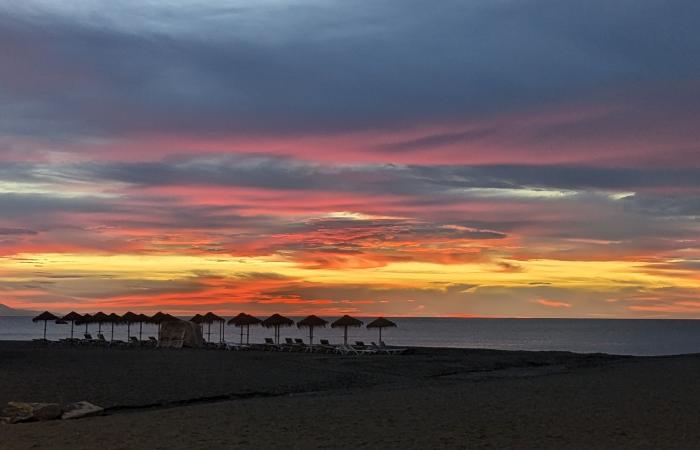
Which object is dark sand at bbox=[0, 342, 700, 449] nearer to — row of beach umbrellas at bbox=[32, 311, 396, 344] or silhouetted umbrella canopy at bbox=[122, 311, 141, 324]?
row of beach umbrellas at bbox=[32, 311, 396, 344]

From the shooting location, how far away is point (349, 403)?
1727 centimetres

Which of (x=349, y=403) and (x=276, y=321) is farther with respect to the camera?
(x=276, y=321)

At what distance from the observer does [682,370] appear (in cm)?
2869

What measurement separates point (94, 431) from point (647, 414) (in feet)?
35.4

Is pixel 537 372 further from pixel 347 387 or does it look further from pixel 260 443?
pixel 260 443

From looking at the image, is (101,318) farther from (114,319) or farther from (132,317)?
(132,317)

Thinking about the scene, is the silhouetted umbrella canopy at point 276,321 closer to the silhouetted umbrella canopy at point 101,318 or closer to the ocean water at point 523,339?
the silhouetted umbrella canopy at point 101,318

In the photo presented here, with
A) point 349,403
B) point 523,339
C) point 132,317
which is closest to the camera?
point 349,403

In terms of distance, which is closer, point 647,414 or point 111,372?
point 647,414

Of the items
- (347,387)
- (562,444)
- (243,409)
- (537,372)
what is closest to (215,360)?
(347,387)

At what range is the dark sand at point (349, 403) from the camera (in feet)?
40.3

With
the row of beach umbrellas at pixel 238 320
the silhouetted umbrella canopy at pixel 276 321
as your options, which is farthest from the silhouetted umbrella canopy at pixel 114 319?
the silhouetted umbrella canopy at pixel 276 321

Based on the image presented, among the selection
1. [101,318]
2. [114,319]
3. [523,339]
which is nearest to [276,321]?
[114,319]

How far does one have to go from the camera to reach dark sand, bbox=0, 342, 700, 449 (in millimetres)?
12289
